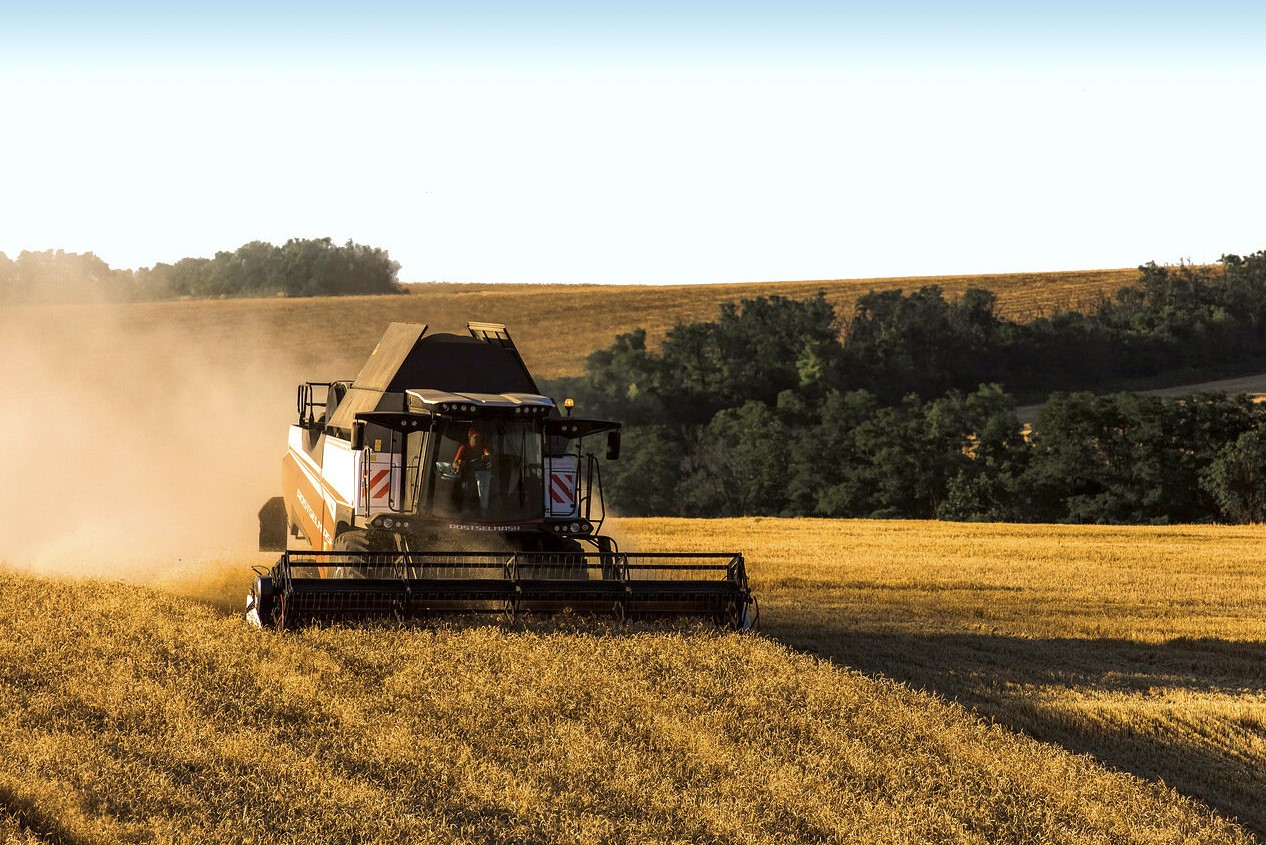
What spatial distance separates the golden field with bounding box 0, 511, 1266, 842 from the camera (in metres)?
6.46

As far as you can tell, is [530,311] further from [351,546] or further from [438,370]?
[351,546]

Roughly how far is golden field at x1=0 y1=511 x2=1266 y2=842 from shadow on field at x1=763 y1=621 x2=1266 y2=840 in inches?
1.4

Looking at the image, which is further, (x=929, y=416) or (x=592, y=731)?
(x=929, y=416)

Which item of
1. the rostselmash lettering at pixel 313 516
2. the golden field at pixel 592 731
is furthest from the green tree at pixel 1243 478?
the rostselmash lettering at pixel 313 516

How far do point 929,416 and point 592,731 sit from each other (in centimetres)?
3036

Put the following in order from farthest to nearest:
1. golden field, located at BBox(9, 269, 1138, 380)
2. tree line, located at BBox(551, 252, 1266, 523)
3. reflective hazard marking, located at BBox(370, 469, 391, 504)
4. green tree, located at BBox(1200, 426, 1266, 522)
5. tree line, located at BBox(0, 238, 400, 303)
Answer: tree line, located at BBox(0, 238, 400, 303) → golden field, located at BBox(9, 269, 1138, 380) → tree line, located at BBox(551, 252, 1266, 523) → green tree, located at BBox(1200, 426, 1266, 522) → reflective hazard marking, located at BBox(370, 469, 391, 504)

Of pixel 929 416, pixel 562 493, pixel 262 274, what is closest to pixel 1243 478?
pixel 929 416

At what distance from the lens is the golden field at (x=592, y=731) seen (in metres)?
6.46

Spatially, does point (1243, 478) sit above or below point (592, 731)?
below

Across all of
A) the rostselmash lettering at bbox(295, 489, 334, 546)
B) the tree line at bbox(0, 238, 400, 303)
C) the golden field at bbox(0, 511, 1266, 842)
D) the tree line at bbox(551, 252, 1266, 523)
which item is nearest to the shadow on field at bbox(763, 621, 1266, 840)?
the golden field at bbox(0, 511, 1266, 842)

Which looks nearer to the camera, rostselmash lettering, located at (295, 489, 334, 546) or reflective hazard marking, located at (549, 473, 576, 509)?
reflective hazard marking, located at (549, 473, 576, 509)

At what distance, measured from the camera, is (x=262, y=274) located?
2601 inches

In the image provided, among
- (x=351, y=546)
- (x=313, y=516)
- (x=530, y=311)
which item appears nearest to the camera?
(x=351, y=546)

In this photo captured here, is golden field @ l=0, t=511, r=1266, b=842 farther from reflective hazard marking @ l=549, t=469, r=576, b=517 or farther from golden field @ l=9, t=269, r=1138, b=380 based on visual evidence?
golden field @ l=9, t=269, r=1138, b=380
